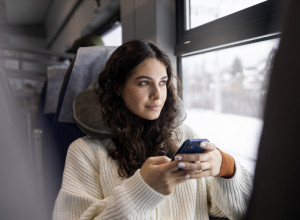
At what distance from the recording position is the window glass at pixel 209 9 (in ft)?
4.04

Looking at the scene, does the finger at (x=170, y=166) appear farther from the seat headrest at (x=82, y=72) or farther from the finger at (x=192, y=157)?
the seat headrest at (x=82, y=72)

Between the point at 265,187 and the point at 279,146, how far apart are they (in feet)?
0.07

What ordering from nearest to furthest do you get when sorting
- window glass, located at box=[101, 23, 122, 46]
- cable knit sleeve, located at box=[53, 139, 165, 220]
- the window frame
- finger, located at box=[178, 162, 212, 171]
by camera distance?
1. finger, located at box=[178, 162, 212, 171]
2. cable knit sleeve, located at box=[53, 139, 165, 220]
3. the window frame
4. window glass, located at box=[101, 23, 122, 46]

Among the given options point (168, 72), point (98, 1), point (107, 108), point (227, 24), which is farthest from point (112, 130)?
point (98, 1)

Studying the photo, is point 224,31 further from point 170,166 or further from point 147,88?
point 170,166

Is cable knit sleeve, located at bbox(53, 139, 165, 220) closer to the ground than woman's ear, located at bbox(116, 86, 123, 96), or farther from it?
closer to the ground

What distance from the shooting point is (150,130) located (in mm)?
1068

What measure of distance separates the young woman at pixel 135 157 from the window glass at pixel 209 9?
50cm

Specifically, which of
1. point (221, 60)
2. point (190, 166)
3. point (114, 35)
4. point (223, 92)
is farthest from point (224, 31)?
point (114, 35)

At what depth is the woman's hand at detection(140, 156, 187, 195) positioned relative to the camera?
63cm

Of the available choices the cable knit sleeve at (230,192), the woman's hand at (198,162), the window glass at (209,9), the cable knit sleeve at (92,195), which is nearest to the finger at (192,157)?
the woman's hand at (198,162)

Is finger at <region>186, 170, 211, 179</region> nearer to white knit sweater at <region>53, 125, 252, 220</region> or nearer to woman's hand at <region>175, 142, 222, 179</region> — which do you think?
woman's hand at <region>175, 142, 222, 179</region>

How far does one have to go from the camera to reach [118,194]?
2.39 ft

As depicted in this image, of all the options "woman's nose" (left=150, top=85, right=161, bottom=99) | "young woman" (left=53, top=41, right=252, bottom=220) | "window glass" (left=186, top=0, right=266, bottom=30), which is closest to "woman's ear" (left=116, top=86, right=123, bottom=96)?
"young woman" (left=53, top=41, right=252, bottom=220)
